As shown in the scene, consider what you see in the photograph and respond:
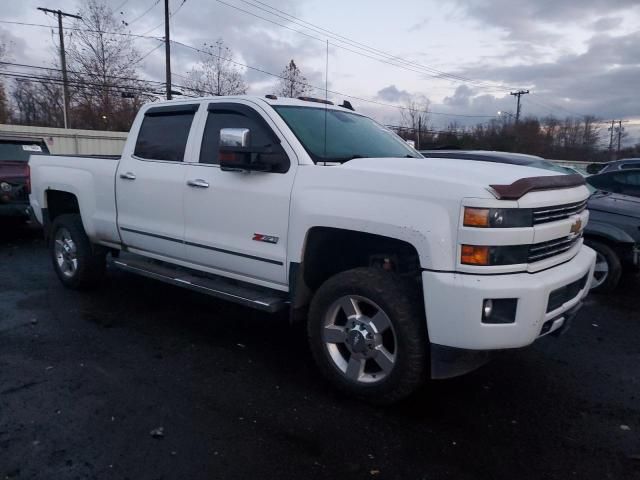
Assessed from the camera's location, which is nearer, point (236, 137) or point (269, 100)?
point (236, 137)

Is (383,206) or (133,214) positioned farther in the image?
(133,214)

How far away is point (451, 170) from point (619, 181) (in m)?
6.07

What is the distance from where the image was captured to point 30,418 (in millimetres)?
3148

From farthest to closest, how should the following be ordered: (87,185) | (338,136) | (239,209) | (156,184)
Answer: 1. (87,185)
2. (156,184)
3. (338,136)
4. (239,209)

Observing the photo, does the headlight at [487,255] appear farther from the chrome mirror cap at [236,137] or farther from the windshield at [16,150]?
the windshield at [16,150]

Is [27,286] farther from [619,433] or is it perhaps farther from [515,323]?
[619,433]

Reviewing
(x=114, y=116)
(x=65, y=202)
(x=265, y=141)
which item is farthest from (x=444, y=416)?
(x=114, y=116)

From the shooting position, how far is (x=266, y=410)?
330 cm

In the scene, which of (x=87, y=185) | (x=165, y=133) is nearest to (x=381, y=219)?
(x=165, y=133)

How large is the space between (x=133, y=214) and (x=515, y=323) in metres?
3.63

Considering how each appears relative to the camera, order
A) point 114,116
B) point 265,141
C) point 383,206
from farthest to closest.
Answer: point 114,116 → point 265,141 → point 383,206

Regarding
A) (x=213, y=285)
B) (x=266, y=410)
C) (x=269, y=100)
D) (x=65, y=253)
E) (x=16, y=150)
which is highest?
(x=269, y=100)

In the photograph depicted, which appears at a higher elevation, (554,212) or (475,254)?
(554,212)

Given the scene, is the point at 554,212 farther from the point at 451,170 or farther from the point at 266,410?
the point at 266,410
